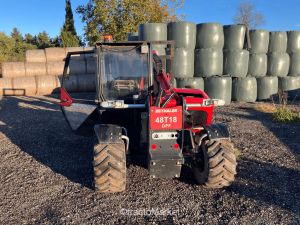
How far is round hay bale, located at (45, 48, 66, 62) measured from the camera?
16688 millimetres

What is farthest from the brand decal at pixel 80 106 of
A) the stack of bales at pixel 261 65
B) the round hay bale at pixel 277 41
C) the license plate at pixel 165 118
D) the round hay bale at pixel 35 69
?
the round hay bale at pixel 35 69

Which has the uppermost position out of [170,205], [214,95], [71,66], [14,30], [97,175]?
[14,30]

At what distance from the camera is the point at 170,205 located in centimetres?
338

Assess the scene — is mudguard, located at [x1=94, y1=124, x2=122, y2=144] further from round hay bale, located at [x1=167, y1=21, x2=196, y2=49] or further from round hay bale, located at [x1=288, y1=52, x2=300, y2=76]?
round hay bale, located at [x1=288, y1=52, x2=300, y2=76]

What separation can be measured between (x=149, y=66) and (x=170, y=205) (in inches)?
92.3

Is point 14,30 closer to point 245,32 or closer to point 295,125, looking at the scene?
point 245,32

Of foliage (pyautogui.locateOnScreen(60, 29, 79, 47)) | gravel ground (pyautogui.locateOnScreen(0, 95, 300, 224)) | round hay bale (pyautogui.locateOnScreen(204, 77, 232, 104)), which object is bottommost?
gravel ground (pyautogui.locateOnScreen(0, 95, 300, 224))

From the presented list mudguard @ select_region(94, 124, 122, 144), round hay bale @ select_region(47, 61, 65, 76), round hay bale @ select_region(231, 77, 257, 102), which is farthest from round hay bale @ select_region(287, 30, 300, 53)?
round hay bale @ select_region(47, 61, 65, 76)

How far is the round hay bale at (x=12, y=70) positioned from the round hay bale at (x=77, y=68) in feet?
10.2

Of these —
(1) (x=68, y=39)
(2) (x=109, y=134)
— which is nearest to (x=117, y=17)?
(1) (x=68, y=39)

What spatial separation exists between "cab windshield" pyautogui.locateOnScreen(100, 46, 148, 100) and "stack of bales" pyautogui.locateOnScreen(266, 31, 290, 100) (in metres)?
9.22

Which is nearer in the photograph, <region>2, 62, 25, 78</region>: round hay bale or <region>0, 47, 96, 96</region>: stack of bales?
<region>0, 47, 96, 96</region>: stack of bales

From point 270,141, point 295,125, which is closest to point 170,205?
point 270,141

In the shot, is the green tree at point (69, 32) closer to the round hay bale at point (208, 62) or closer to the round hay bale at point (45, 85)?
the round hay bale at point (45, 85)
